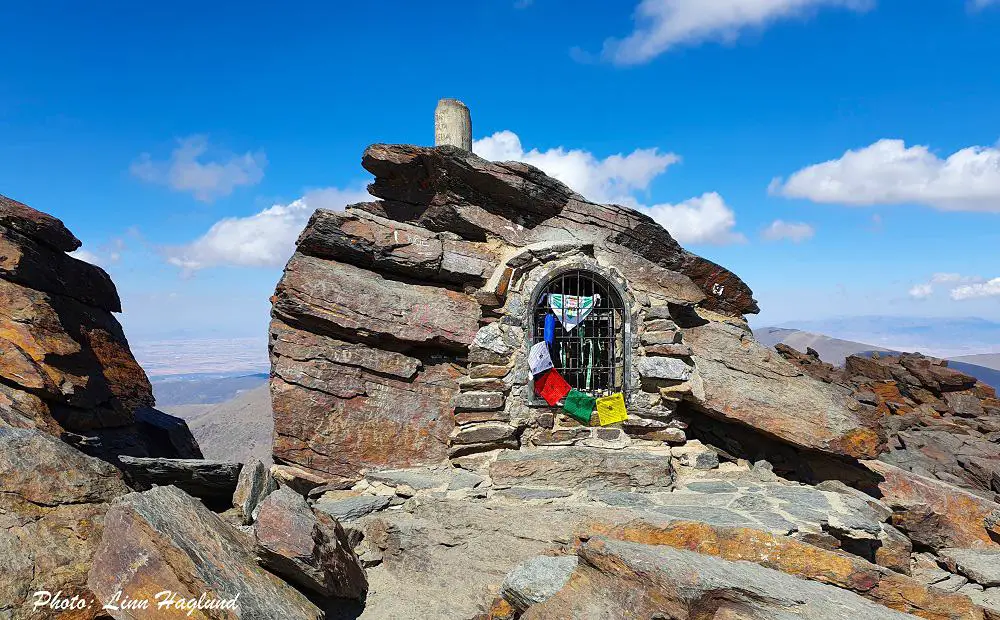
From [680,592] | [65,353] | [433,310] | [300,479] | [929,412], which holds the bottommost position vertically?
[300,479]

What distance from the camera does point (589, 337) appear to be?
Answer: 9477 millimetres

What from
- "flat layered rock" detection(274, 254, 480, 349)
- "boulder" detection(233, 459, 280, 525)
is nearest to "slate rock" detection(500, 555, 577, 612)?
"boulder" detection(233, 459, 280, 525)

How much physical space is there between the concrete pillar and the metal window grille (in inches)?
133

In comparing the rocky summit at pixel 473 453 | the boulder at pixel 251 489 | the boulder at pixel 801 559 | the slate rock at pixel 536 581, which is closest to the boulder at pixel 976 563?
the rocky summit at pixel 473 453

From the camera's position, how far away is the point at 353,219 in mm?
9141

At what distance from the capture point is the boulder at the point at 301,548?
4.90 metres

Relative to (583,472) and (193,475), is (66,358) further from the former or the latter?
(583,472)

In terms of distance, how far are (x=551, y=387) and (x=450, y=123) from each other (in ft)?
17.1

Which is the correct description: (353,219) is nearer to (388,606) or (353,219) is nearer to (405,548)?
(405,548)

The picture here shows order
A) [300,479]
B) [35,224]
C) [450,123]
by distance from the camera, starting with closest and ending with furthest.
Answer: [300,479] → [35,224] → [450,123]

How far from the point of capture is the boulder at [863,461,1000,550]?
306 inches

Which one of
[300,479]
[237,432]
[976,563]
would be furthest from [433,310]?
[237,432]

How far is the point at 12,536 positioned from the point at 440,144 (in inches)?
316

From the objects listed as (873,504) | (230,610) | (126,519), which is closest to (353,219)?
(126,519)
